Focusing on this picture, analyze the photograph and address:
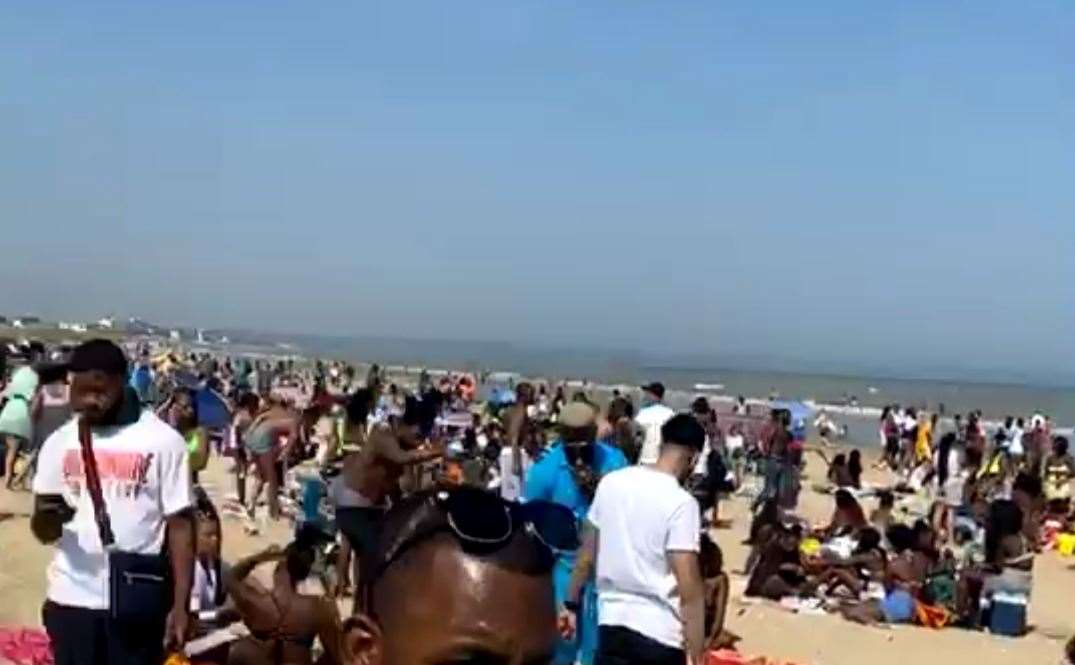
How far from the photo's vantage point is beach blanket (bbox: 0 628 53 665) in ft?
25.3

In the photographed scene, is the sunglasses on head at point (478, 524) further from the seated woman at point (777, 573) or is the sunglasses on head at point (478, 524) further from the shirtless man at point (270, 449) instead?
the shirtless man at point (270, 449)

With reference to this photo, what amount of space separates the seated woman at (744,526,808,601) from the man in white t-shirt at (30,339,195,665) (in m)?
8.05

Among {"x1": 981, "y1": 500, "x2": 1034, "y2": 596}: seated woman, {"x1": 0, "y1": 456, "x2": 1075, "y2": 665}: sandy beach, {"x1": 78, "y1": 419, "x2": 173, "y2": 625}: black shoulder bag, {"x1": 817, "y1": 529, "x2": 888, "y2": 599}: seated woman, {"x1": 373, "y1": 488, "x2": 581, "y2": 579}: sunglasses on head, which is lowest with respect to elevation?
{"x1": 0, "y1": 456, "x2": 1075, "y2": 665}: sandy beach

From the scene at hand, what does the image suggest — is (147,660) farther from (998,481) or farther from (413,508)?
(998,481)

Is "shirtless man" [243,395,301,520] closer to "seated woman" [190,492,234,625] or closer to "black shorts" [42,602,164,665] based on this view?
"seated woman" [190,492,234,625]

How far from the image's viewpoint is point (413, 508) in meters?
1.96

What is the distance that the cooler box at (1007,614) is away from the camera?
1179 cm

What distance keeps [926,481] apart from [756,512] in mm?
6892

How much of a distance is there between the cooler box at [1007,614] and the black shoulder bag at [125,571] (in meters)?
8.43

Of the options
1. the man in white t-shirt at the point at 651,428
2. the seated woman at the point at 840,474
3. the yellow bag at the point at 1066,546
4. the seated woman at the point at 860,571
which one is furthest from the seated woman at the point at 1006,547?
the seated woman at the point at 840,474

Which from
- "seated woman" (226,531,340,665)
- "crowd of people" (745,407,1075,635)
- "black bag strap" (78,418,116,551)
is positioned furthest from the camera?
"crowd of people" (745,407,1075,635)

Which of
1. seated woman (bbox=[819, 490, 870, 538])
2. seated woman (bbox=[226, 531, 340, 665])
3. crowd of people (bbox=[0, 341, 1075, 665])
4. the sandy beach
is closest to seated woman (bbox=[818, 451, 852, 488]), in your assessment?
crowd of people (bbox=[0, 341, 1075, 665])

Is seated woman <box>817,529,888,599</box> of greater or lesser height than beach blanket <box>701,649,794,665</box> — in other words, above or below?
above

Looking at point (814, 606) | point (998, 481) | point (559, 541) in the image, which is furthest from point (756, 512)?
point (559, 541)
